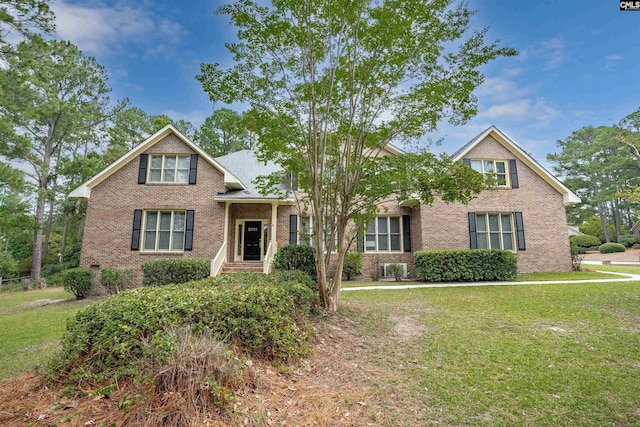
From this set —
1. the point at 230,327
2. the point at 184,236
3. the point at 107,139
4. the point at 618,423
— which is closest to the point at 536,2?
the point at 618,423

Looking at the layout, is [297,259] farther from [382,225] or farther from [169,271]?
[382,225]

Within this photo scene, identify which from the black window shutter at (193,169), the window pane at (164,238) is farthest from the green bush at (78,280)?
the black window shutter at (193,169)

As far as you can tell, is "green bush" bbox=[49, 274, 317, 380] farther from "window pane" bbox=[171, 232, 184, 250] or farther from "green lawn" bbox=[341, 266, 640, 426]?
"window pane" bbox=[171, 232, 184, 250]

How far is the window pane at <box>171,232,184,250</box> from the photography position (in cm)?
1334

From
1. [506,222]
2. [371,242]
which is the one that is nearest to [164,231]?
[371,242]

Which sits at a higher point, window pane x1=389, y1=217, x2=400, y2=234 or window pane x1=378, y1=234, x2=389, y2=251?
window pane x1=389, y1=217, x2=400, y2=234

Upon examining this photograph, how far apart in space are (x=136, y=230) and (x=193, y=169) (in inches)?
134

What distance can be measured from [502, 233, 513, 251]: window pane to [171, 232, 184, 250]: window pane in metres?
14.1

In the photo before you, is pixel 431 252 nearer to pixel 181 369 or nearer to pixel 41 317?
pixel 181 369

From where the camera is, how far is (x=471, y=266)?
12.5m

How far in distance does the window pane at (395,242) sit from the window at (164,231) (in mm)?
9215

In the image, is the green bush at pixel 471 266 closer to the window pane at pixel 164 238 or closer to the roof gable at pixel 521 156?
the roof gable at pixel 521 156

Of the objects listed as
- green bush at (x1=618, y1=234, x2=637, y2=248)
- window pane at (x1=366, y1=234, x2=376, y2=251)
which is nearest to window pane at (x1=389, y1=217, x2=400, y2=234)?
window pane at (x1=366, y1=234, x2=376, y2=251)

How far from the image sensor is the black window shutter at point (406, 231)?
1474cm
